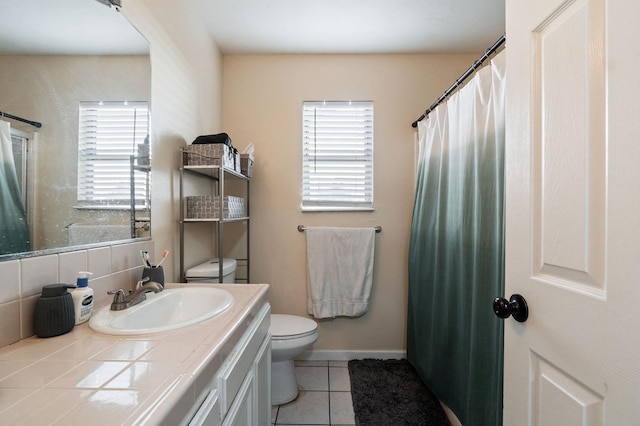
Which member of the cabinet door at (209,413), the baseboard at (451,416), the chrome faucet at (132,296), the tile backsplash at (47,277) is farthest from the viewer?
the baseboard at (451,416)

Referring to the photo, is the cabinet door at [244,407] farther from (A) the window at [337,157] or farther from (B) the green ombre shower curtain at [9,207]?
(A) the window at [337,157]

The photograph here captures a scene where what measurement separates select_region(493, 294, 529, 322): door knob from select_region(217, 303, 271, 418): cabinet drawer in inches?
29.2

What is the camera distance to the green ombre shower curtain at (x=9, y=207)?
26.3 inches

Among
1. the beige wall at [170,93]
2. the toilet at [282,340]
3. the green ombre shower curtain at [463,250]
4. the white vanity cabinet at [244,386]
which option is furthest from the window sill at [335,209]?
the white vanity cabinet at [244,386]

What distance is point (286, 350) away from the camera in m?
1.54

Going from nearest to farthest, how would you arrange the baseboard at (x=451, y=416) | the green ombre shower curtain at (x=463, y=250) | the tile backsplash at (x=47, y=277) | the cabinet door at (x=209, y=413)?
the cabinet door at (x=209, y=413)
the tile backsplash at (x=47, y=277)
the green ombre shower curtain at (x=463, y=250)
the baseboard at (x=451, y=416)

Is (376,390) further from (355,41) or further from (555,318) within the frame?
(355,41)

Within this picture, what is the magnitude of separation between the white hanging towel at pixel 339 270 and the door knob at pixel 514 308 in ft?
4.23

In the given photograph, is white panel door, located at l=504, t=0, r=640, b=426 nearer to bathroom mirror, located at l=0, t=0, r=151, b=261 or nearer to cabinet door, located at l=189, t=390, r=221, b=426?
cabinet door, located at l=189, t=390, r=221, b=426

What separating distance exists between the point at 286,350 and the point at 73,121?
54.7 inches

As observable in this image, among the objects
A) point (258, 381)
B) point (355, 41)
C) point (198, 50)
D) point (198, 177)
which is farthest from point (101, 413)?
point (355, 41)

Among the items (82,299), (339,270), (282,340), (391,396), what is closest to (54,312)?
(82,299)

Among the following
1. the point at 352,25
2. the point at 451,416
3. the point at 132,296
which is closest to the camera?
the point at 132,296

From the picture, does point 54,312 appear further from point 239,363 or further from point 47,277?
point 239,363
